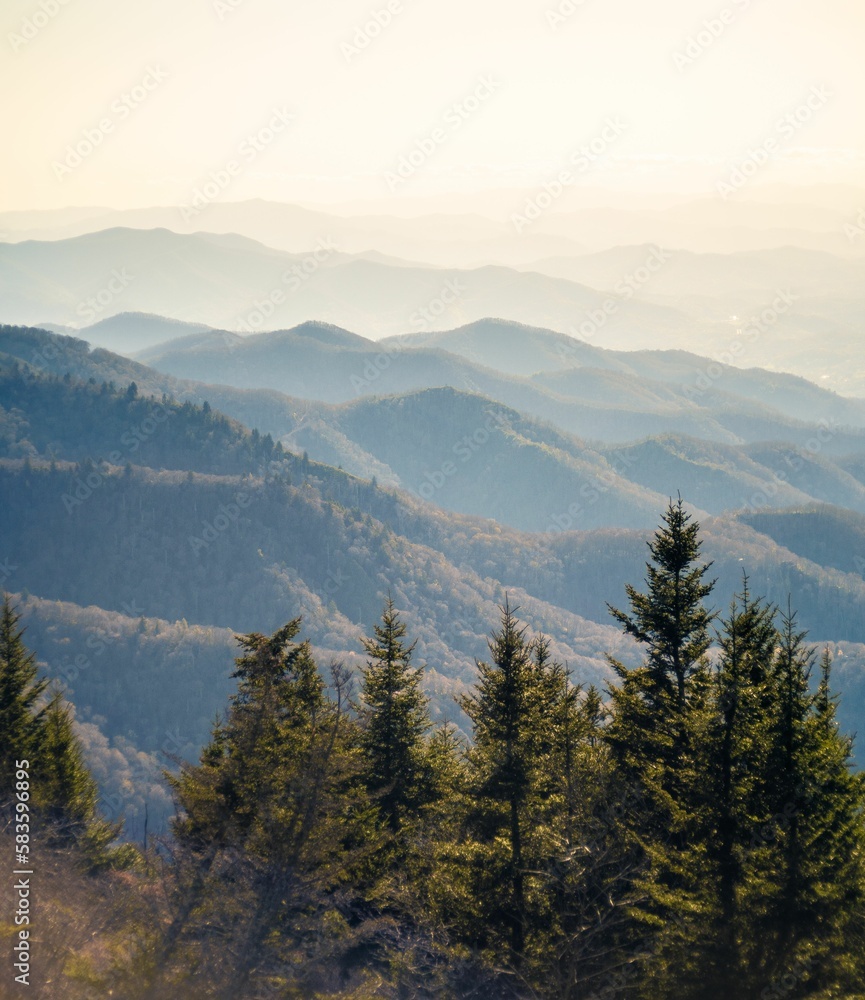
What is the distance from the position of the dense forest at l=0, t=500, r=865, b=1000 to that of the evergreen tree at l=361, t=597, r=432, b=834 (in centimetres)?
91

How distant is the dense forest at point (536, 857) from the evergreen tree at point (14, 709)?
→ 927 centimetres

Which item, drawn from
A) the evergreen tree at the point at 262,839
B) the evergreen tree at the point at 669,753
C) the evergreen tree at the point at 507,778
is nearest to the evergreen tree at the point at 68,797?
the evergreen tree at the point at 262,839

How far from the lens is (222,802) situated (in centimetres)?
3189

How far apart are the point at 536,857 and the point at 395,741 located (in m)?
9.72

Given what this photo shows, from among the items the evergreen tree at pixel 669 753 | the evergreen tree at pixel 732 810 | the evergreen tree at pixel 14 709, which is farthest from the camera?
the evergreen tree at pixel 14 709

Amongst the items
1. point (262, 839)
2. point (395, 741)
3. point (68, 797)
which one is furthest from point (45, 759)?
point (262, 839)

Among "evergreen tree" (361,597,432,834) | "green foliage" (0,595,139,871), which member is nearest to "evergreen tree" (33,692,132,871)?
"green foliage" (0,595,139,871)

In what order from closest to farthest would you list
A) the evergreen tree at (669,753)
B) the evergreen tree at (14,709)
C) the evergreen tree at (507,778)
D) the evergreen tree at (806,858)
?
the evergreen tree at (806,858)
the evergreen tree at (669,753)
the evergreen tree at (507,778)
the evergreen tree at (14,709)

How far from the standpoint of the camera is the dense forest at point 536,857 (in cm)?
2688

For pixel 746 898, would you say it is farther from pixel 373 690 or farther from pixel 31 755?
pixel 31 755

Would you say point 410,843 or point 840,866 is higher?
point 840,866

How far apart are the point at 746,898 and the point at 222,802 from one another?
16.8 metres

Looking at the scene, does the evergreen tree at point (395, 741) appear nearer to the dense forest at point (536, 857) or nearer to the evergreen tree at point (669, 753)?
the dense forest at point (536, 857)

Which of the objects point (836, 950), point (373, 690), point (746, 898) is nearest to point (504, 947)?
point (746, 898)
